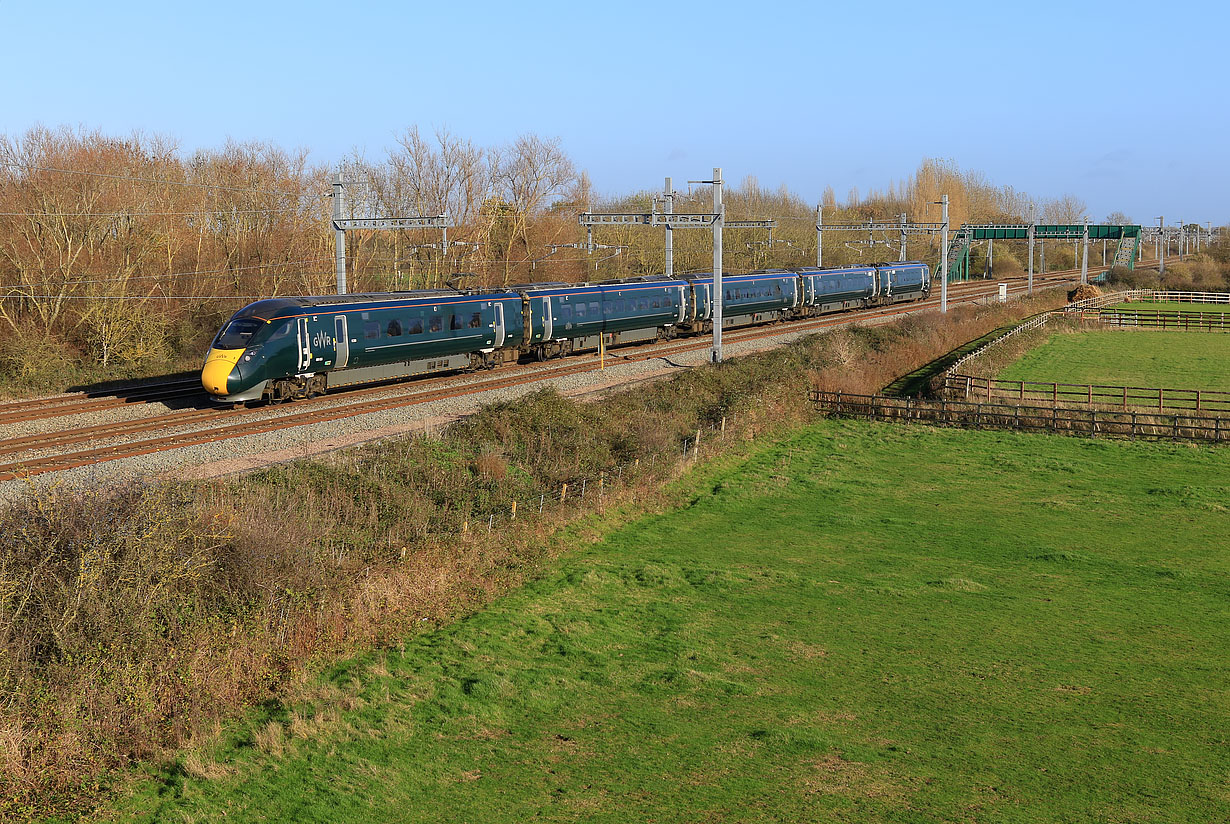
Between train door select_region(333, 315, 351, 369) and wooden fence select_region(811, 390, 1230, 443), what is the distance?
56.2 feet

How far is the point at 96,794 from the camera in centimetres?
1207

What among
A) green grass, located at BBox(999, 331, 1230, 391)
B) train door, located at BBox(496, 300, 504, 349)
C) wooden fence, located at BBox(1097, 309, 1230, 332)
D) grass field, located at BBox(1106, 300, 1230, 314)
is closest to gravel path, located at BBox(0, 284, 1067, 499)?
train door, located at BBox(496, 300, 504, 349)

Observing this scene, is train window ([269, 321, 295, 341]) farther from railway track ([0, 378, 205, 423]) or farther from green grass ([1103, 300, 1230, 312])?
green grass ([1103, 300, 1230, 312])

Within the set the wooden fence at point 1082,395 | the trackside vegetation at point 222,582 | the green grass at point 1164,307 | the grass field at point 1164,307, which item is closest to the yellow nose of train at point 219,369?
the trackside vegetation at point 222,582

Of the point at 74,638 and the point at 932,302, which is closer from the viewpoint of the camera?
the point at 74,638

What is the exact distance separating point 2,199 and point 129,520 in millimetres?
31585

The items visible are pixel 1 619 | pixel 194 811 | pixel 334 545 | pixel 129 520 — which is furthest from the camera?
pixel 334 545

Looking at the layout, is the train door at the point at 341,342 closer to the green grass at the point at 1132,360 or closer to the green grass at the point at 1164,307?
the green grass at the point at 1132,360

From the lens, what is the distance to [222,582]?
15352 mm

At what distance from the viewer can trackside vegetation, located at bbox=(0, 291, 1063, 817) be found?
12.8 meters

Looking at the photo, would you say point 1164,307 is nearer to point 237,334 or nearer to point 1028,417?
point 1028,417

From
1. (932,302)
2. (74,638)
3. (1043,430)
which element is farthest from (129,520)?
(932,302)

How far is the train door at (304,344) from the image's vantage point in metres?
31.1

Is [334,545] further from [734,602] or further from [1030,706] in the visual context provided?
[1030,706]
